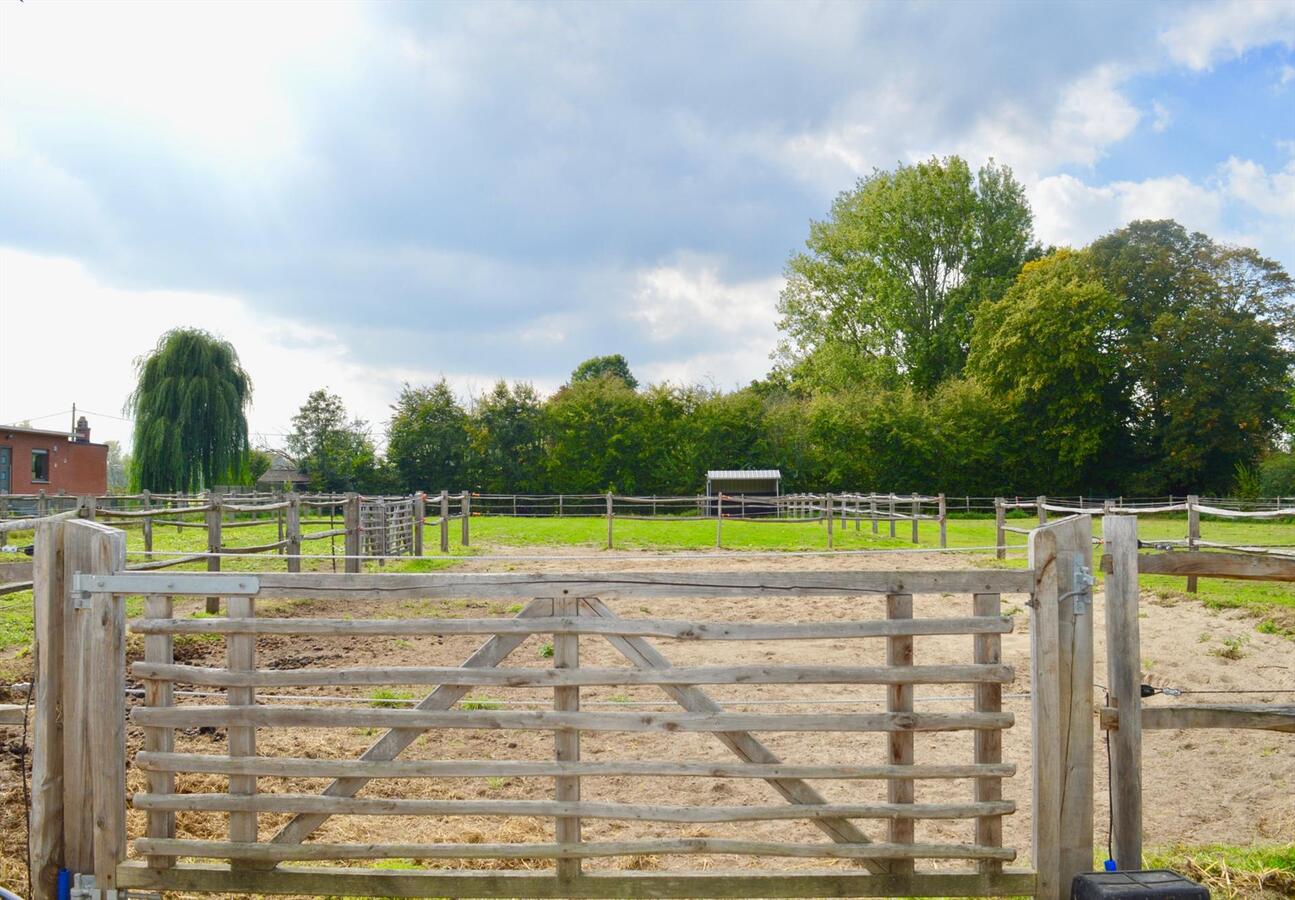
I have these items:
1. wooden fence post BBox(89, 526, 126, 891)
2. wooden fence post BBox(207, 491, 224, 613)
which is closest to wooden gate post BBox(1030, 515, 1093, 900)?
wooden fence post BBox(89, 526, 126, 891)

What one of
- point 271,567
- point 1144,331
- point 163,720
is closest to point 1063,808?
point 163,720

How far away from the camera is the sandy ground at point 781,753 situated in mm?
5059

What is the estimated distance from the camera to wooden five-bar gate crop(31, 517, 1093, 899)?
3.78 m

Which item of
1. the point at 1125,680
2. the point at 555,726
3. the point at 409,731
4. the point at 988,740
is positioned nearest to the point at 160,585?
the point at 409,731

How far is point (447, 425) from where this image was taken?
4712 centimetres

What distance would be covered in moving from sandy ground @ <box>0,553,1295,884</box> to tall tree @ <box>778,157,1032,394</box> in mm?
40368

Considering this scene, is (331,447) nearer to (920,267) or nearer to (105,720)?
(920,267)

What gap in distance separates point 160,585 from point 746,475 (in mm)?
37617

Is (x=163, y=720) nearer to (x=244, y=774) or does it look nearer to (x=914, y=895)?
(x=244, y=774)

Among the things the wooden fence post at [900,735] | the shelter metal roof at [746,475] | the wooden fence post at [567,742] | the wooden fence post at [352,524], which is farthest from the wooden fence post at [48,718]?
the shelter metal roof at [746,475]

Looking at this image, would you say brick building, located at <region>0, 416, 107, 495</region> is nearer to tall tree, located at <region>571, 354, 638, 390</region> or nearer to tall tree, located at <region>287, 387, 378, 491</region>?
tall tree, located at <region>287, 387, 378, 491</region>

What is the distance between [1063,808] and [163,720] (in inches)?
147

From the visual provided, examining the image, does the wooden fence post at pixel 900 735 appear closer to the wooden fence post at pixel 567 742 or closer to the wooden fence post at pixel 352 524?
the wooden fence post at pixel 567 742

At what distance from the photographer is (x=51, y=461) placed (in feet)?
137
